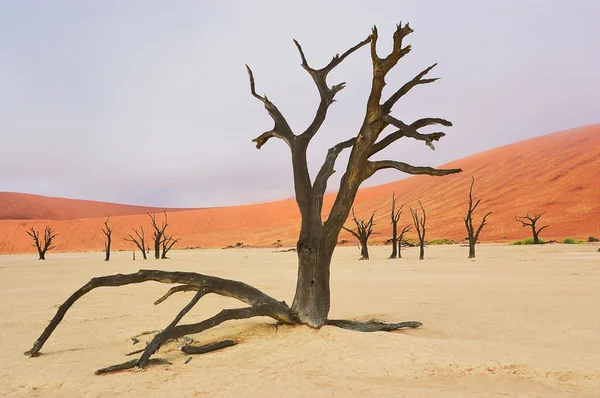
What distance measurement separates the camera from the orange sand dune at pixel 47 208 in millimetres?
120062

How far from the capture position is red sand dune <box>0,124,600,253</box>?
49844 mm

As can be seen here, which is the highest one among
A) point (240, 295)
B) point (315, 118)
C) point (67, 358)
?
point (315, 118)

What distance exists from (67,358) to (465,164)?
285ft

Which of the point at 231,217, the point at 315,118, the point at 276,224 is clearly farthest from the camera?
the point at 231,217

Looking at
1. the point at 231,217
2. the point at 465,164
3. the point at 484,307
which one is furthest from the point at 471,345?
the point at 231,217

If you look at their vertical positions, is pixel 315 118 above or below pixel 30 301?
above

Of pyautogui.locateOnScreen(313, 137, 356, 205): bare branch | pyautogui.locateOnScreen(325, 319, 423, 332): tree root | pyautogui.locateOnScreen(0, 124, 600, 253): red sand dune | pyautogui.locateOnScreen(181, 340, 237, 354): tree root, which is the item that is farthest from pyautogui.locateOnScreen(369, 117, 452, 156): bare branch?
pyautogui.locateOnScreen(0, 124, 600, 253): red sand dune

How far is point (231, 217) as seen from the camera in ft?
331

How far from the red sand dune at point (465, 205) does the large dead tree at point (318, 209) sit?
41882 millimetres

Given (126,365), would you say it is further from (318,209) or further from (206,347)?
(318,209)

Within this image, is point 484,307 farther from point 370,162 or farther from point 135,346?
point 135,346

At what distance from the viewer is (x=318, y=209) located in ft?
19.0

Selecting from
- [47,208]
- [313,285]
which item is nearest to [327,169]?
[313,285]

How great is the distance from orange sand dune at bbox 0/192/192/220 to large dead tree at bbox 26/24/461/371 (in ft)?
424
